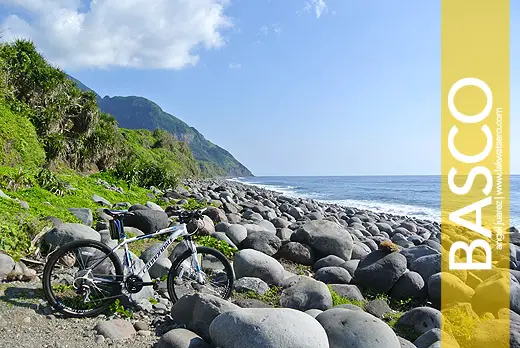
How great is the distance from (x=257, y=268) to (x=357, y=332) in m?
2.59

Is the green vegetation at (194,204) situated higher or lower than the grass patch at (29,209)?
lower

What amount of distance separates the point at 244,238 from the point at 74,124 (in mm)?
14990

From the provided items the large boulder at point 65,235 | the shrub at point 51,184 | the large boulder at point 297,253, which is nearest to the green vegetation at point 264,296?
the large boulder at point 297,253

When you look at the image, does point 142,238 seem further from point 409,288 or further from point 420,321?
point 409,288

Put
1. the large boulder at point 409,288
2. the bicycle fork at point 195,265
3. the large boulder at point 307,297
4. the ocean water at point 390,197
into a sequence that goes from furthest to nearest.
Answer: the ocean water at point 390,197
the large boulder at point 409,288
the large boulder at point 307,297
the bicycle fork at point 195,265

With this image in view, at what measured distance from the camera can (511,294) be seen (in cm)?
575

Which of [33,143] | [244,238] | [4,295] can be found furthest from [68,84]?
[4,295]

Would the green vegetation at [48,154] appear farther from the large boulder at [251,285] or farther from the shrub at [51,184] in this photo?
the large boulder at [251,285]

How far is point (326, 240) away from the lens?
27.1ft

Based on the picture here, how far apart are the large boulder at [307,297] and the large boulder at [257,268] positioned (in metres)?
0.73

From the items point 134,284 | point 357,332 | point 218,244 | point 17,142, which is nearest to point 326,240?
point 218,244

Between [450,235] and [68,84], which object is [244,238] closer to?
[450,235]

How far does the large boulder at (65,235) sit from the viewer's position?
5.61m

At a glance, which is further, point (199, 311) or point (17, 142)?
point (17, 142)
